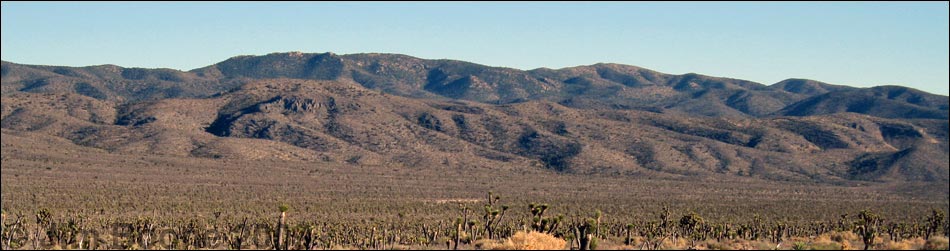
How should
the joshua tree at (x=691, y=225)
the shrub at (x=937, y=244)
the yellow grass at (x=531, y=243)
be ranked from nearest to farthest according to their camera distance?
the yellow grass at (x=531, y=243) < the shrub at (x=937, y=244) < the joshua tree at (x=691, y=225)

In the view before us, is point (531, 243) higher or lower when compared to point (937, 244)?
lower

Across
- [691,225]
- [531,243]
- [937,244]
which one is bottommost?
[691,225]

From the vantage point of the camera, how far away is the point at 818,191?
152m

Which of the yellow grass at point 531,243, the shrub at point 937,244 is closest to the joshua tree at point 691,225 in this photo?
the shrub at point 937,244

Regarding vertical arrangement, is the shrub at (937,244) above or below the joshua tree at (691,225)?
above

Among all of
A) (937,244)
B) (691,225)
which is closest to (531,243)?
(937,244)

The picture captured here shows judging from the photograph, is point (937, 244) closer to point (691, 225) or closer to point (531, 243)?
point (531, 243)

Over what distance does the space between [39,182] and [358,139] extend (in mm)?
83183

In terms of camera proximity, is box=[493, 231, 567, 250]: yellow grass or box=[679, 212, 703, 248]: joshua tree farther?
box=[679, 212, 703, 248]: joshua tree

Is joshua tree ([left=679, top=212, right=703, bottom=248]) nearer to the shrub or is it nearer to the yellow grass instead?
the shrub

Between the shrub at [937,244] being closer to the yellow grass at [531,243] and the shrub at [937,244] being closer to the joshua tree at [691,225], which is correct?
the yellow grass at [531,243]

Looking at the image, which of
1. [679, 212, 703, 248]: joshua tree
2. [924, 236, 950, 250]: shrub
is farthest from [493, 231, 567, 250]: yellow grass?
[679, 212, 703, 248]: joshua tree

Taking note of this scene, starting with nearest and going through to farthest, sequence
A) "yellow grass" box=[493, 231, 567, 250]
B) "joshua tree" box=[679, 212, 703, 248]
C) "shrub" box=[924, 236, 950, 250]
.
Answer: "yellow grass" box=[493, 231, 567, 250] < "shrub" box=[924, 236, 950, 250] < "joshua tree" box=[679, 212, 703, 248]

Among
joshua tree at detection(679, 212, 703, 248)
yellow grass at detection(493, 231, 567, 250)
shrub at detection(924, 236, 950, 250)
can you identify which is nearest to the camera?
yellow grass at detection(493, 231, 567, 250)
